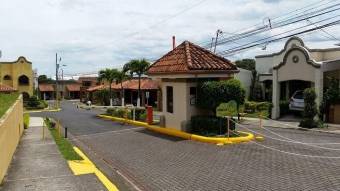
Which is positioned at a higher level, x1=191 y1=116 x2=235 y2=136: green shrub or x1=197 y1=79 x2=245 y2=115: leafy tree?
x1=197 y1=79 x2=245 y2=115: leafy tree

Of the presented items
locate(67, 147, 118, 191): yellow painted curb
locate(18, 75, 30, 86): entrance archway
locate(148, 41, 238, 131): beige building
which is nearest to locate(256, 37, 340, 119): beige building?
locate(148, 41, 238, 131): beige building

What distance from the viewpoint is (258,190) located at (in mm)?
9969

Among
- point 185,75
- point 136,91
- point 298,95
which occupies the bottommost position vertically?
point 298,95

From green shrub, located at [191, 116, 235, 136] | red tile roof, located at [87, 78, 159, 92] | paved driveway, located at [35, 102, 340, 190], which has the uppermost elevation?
red tile roof, located at [87, 78, 159, 92]

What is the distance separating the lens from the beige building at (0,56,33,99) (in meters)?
69.1

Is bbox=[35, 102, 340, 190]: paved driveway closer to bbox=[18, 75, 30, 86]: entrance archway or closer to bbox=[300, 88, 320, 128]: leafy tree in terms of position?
bbox=[300, 88, 320, 128]: leafy tree

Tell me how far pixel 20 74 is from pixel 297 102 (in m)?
52.1

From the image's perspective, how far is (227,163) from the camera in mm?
13055

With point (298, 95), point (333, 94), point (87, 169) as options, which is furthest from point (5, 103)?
point (298, 95)

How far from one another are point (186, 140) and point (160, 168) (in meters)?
5.16

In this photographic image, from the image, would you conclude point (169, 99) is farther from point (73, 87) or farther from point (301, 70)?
point (73, 87)

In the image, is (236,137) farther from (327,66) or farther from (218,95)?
(327,66)

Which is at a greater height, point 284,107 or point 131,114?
point 284,107

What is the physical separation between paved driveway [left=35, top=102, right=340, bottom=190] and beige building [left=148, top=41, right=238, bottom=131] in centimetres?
174
